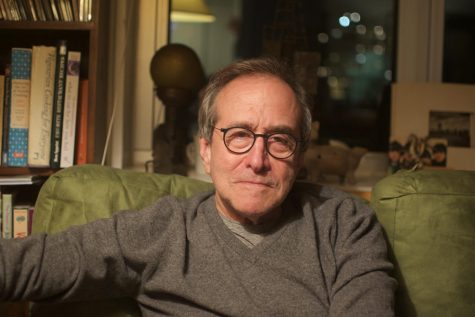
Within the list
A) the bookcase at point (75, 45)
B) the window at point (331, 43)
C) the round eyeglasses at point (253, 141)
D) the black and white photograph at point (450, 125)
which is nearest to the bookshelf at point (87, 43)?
the bookcase at point (75, 45)

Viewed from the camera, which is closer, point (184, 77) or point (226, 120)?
point (226, 120)

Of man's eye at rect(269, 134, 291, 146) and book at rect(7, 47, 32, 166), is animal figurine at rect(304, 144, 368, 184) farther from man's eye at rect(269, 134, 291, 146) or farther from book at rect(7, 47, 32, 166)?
book at rect(7, 47, 32, 166)

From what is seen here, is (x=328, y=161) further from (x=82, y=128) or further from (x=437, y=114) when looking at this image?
(x=82, y=128)

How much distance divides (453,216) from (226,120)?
0.61m

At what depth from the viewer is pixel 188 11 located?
2.15m

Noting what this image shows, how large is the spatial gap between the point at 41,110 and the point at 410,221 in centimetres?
119

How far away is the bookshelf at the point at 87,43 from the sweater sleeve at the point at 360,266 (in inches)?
34.5

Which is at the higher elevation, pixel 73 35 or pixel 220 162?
pixel 73 35

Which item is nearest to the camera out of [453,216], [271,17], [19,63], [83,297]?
[83,297]

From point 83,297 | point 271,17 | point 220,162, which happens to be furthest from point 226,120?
point 271,17

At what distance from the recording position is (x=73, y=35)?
1.69 meters

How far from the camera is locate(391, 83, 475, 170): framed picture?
1.92 m

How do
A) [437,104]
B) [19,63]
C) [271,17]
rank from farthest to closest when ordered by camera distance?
[271,17] < [437,104] < [19,63]

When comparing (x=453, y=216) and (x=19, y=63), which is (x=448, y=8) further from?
(x=19, y=63)
